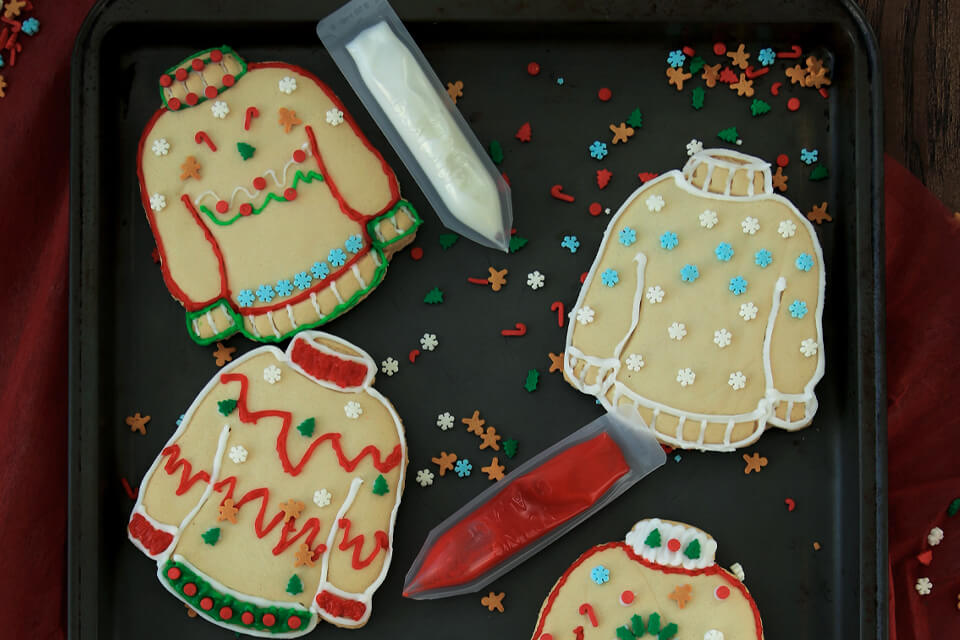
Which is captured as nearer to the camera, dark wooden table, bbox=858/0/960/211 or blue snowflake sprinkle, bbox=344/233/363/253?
blue snowflake sprinkle, bbox=344/233/363/253

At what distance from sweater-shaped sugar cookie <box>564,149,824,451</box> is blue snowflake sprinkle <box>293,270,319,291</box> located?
49cm

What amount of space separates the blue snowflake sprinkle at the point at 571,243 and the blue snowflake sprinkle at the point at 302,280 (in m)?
0.48

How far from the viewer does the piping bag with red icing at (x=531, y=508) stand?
1.50 metres

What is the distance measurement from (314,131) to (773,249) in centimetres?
87

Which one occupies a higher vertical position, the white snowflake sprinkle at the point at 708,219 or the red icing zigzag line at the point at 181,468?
the white snowflake sprinkle at the point at 708,219

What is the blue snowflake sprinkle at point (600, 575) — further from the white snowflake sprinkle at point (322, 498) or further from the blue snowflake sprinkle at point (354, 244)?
the blue snowflake sprinkle at point (354, 244)

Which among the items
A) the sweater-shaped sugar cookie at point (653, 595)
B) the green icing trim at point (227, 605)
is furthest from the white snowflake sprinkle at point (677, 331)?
the green icing trim at point (227, 605)

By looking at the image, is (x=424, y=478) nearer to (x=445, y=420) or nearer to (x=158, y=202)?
(x=445, y=420)

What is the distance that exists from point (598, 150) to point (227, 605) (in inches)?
42.1

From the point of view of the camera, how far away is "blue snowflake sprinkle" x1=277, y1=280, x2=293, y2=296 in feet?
4.99

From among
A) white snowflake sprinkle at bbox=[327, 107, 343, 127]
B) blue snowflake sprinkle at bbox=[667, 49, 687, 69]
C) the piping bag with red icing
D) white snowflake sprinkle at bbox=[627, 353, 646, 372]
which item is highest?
white snowflake sprinkle at bbox=[327, 107, 343, 127]

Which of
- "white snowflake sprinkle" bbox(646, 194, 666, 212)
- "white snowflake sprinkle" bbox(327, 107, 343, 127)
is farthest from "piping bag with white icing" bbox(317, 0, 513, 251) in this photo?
"white snowflake sprinkle" bbox(646, 194, 666, 212)

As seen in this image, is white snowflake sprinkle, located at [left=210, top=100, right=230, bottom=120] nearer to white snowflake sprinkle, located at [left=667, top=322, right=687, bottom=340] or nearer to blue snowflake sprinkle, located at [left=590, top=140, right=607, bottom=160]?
blue snowflake sprinkle, located at [left=590, top=140, right=607, bottom=160]

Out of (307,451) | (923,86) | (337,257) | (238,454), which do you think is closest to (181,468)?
(238,454)
